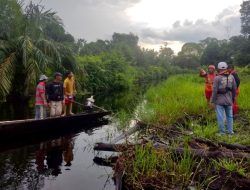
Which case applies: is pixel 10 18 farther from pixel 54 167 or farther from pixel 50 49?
pixel 54 167

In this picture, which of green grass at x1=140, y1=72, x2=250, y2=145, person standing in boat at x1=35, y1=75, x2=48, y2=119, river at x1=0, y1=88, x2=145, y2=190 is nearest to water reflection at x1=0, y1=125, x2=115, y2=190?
river at x1=0, y1=88, x2=145, y2=190

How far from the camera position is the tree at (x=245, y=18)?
6319 centimetres

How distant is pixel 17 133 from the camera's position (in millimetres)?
8570

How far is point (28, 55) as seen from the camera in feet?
53.0

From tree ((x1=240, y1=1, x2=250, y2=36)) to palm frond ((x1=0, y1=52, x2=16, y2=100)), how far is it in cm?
5512

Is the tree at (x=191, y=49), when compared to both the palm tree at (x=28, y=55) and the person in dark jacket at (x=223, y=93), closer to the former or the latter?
the palm tree at (x=28, y=55)

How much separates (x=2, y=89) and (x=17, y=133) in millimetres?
6468

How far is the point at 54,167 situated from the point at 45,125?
2692 millimetres

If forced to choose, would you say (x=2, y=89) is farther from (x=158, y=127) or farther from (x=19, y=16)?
(x=158, y=127)

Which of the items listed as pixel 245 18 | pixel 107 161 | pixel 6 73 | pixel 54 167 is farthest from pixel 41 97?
pixel 245 18

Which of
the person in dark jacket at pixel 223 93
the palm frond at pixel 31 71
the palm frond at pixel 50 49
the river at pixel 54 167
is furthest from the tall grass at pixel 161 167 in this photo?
the palm frond at pixel 50 49

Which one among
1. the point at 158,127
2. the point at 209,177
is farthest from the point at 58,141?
the point at 209,177

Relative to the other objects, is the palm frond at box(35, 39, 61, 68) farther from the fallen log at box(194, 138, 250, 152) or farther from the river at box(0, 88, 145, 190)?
the fallen log at box(194, 138, 250, 152)

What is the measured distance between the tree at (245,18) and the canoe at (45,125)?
2258 inches
